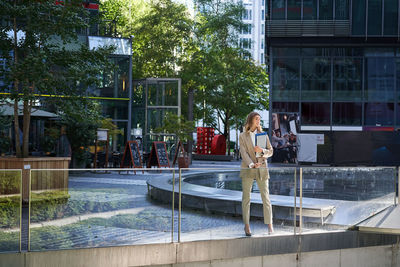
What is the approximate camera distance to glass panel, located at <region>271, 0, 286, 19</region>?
122ft

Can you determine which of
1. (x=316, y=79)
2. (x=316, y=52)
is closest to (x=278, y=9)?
(x=316, y=52)

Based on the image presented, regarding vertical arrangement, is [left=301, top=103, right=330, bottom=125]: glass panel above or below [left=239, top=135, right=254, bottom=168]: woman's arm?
above

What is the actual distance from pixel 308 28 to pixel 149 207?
31.7 meters

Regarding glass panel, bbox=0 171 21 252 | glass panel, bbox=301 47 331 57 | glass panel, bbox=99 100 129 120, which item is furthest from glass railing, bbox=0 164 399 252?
glass panel, bbox=301 47 331 57

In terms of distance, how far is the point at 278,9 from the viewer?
122 feet

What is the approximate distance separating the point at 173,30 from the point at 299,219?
43410 millimetres

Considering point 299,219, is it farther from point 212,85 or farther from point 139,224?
point 212,85

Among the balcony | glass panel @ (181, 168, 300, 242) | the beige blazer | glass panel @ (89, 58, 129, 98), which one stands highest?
the balcony

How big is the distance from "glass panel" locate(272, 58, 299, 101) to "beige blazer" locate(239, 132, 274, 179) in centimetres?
2980

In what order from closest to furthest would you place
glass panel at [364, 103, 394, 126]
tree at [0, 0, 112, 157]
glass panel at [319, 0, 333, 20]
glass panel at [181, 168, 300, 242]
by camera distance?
glass panel at [181, 168, 300, 242], tree at [0, 0, 112, 157], glass panel at [319, 0, 333, 20], glass panel at [364, 103, 394, 126]

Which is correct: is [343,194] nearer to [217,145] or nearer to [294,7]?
[294,7]

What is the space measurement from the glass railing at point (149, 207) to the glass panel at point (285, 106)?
28281mm

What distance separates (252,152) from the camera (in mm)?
8195

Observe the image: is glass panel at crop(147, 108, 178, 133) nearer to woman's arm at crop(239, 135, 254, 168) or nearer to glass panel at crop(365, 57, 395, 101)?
glass panel at crop(365, 57, 395, 101)
